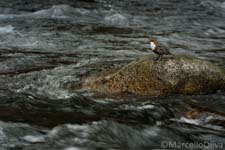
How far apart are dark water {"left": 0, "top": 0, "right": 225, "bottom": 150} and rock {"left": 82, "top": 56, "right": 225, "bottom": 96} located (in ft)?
0.70

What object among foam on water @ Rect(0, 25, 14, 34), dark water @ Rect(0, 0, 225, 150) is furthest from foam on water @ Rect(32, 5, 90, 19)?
foam on water @ Rect(0, 25, 14, 34)

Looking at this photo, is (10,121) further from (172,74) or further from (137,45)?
(137,45)

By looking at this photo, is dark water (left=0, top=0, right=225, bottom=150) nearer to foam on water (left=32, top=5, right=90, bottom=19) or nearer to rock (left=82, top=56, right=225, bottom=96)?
foam on water (left=32, top=5, right=90, bottom=19)

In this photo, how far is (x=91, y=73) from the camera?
8492 millimetres

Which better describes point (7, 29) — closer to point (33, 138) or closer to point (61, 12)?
point (61, 12)

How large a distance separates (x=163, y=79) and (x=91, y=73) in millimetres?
1289

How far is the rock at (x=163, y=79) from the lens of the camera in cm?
770

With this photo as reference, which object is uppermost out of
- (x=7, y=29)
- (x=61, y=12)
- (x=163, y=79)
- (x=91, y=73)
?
(x=163, y=79)

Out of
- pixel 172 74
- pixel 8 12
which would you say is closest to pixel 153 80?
pixel 172 74

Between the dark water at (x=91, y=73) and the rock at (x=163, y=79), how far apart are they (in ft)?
0.70

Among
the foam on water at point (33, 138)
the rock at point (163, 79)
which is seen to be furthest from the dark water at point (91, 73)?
the rock at point (163, 79)

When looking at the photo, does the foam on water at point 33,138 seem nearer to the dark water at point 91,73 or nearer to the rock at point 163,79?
the dark water at point 91,73

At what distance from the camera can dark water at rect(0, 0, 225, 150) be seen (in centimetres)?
577

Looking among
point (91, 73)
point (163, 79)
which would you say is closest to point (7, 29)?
point (91, 73)
